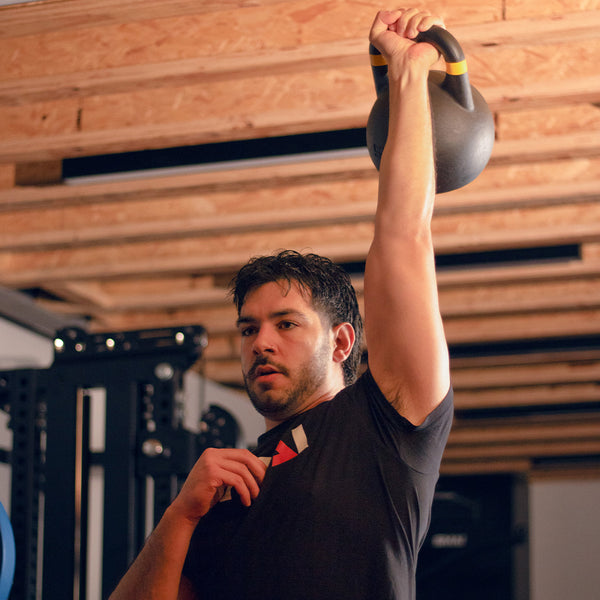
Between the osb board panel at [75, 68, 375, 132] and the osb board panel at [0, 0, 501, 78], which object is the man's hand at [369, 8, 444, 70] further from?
the osb board panel at [75, 68, 375, 132]

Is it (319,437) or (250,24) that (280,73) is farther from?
(319,437)

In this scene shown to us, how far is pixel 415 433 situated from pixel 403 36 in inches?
28.2

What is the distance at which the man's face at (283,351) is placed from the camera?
1.65m

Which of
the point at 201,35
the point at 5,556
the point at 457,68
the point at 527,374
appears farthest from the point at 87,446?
the point at 527,374

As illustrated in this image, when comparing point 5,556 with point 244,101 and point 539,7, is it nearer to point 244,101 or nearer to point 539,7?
point 244,101

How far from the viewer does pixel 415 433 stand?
144 cm

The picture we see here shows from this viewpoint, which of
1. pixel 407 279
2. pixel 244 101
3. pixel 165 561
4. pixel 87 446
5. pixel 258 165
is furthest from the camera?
pixel 258 165

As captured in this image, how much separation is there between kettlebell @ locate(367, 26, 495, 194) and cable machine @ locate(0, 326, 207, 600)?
1579 millimetres

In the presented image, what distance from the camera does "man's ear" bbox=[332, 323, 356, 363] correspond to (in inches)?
70.9

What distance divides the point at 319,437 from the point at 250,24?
179cm

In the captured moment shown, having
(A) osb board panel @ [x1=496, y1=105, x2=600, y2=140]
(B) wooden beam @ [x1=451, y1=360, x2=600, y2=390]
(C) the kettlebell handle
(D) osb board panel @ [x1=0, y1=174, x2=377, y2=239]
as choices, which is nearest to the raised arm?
(C) the kettlebell handle

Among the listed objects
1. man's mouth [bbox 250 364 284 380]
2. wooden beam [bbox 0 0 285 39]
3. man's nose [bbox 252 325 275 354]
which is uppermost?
wooden beam [bbox 0 0 285 39]

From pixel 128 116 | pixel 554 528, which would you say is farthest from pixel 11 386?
pixel 554 528

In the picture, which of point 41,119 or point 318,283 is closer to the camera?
point 318,283
